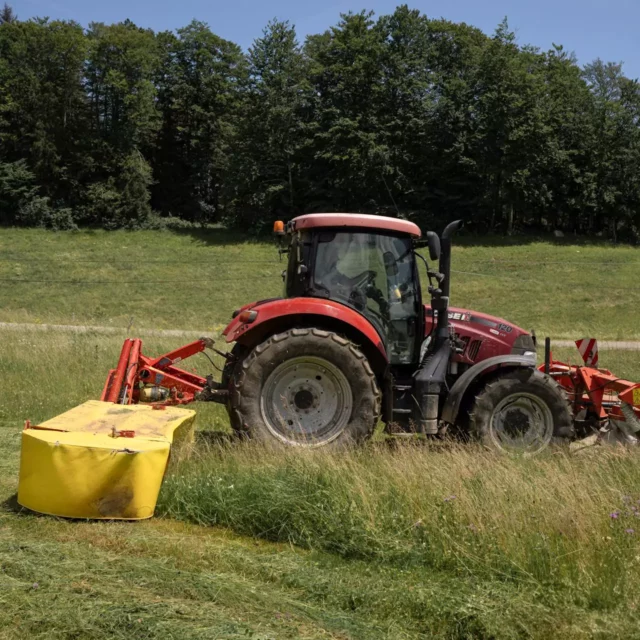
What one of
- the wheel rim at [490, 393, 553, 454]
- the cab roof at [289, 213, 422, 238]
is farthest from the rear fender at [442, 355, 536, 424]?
the cab roof at [289, 213, 422, 238]

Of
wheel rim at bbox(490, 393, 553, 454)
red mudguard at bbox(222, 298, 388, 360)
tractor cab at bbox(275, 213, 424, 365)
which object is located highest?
tractor cab at bbox(275, 213, 424, 365)

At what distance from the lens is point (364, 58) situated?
48125 millimetres

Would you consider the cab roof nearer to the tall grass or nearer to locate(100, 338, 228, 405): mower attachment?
locate(100, 338, 228, 405): mower attachment

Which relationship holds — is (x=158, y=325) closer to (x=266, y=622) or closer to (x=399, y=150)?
(x=266, y=622)

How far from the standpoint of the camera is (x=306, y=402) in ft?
19.9

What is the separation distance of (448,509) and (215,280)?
2950 centimetres

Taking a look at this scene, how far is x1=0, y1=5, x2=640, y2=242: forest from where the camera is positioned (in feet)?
156

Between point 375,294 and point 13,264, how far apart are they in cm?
3281

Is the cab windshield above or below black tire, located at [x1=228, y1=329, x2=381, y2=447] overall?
above

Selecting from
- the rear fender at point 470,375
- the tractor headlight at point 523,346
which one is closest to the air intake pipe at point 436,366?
the rear fender at point 470,375

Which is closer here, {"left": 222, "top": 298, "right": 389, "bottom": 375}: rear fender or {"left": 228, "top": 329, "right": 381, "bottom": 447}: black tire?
{"left": 228, "top": 329, "right": 381, "bottom": 447}: black tire

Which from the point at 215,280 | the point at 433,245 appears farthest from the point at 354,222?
the point at 215,280

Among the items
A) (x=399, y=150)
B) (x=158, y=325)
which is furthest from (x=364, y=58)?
(x=158, y=325)

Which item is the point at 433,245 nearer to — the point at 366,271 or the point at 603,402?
the point at 366,271
